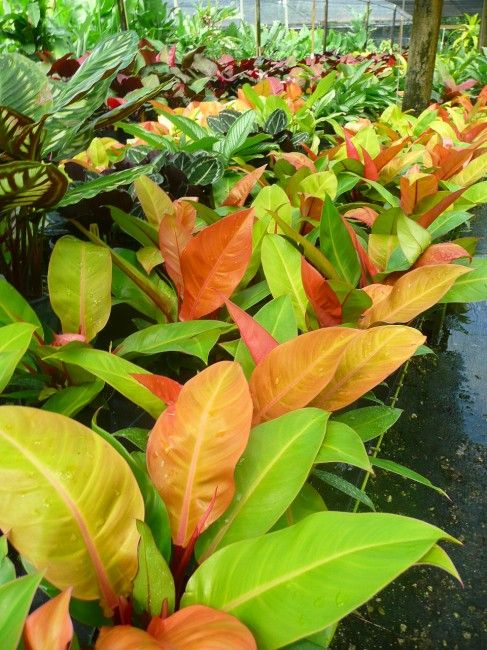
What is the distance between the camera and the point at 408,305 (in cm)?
106

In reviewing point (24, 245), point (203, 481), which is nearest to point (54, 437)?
point (203, 481)

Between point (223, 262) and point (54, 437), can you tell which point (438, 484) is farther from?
point (54, 437)

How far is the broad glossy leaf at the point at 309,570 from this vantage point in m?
0.51

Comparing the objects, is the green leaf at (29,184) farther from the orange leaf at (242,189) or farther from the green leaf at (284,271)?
the orange leaf at (242,189)

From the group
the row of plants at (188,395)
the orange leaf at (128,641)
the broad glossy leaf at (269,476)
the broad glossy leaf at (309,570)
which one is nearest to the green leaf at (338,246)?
the row of plants at (188,395)

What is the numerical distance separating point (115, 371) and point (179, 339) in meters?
0.15

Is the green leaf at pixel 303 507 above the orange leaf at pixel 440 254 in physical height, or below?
below

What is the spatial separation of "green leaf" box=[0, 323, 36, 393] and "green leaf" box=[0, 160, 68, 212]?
0.65 ft

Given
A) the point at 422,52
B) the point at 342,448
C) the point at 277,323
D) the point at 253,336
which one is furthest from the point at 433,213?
the point at 422,52

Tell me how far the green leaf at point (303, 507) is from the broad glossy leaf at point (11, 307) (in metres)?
0.48

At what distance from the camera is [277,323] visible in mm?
965

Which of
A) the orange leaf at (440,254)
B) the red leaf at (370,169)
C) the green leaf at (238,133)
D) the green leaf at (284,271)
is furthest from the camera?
the red leaf at (370,169)

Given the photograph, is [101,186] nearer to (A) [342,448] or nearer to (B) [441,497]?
(A) [342,448]

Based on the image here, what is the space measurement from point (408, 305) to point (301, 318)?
0.20m
